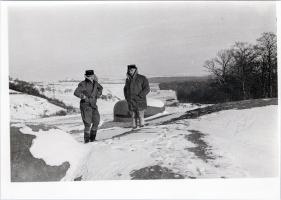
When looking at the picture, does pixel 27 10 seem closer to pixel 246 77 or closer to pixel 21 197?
pixel 21 197

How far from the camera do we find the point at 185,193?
5.39m

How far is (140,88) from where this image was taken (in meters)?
6.52

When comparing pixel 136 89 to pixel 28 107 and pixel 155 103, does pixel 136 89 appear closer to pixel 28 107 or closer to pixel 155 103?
pixel 155 103

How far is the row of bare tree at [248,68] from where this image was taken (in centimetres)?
650

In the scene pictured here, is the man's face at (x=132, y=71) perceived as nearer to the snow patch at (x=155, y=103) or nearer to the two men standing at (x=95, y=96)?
the two men standing at (x=95, y=96)

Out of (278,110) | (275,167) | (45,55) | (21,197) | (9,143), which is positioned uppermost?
(45,55)

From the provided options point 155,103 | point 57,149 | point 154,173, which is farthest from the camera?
point 155,103

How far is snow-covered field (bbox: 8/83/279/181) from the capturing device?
16.9 ft

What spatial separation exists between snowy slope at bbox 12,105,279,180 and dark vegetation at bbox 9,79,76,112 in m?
1.46

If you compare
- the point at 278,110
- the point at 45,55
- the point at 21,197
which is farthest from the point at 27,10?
the point at 278,110

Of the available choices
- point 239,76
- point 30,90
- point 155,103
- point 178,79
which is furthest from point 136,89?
point 30,90

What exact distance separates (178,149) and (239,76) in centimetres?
255

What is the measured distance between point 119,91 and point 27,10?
Answer: 2.25 m

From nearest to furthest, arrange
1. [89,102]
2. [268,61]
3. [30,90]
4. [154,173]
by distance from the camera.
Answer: [154,173]
[89,102]
[268,61]
[30,90]
